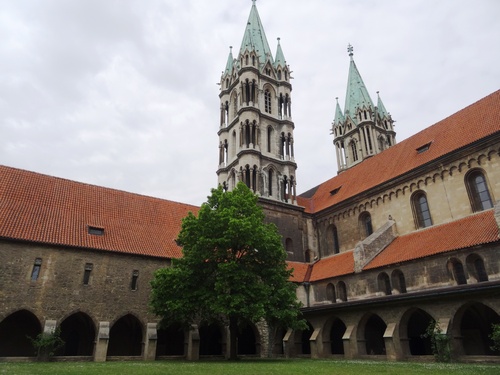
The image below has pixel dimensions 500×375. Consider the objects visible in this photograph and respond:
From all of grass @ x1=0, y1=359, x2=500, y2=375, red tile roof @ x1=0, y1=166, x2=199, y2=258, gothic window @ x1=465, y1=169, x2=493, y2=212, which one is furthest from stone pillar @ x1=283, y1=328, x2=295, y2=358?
gothic window @ x1=465, y1=169, x2=493, y2=212

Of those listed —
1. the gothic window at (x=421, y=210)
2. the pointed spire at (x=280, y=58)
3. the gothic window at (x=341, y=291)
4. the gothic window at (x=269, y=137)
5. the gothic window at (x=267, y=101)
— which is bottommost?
the gothic window at (x=341, y=291)

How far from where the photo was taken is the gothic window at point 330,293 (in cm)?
2560

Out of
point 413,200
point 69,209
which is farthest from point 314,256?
point 69,209

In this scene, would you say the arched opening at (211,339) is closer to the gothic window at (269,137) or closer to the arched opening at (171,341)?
the arched opening at (171,341)

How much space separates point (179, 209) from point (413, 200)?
1730cm

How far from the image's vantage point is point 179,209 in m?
29.7

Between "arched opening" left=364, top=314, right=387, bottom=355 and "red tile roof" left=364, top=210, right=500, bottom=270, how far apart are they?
325 centimetres

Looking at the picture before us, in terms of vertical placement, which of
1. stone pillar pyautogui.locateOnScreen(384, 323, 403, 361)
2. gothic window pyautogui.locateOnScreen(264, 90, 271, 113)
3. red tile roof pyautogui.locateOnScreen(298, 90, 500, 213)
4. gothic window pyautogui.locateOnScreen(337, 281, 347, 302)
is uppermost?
gothic window pyautogui.locateOnScreen(264, 90, 271, 113)

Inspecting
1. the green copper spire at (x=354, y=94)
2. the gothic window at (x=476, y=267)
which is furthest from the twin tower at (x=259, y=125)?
the gothic window at (x=476, y=267)

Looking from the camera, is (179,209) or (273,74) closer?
(179,209)

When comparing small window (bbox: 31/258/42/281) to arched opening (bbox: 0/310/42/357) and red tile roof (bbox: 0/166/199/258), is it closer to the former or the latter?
red tile roof (bbox: 0/166/199/258)

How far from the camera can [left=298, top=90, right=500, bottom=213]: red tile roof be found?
2283cm

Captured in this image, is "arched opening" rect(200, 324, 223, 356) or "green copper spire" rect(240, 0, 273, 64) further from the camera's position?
"green copper spire" rect(240, 0, 273, 64)

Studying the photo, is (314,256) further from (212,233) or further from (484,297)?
(484,297)
